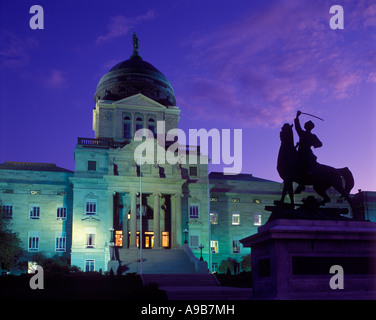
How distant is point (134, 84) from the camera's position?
7994cm

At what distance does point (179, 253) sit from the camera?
5791cm

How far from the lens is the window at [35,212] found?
63062 mm

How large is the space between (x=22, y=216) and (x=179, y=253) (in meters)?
19.7

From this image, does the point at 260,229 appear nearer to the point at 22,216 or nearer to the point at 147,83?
the point at 22,216

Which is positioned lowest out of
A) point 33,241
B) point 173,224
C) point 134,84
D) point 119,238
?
point 33,241

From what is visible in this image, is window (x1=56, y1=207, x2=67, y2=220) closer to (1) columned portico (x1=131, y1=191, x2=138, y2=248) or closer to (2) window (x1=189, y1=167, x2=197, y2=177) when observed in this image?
(1) columned portico (x1=131, y1=191, x2=138, y2=248)

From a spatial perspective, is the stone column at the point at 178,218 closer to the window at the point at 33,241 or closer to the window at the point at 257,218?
the window at the point at 257,218

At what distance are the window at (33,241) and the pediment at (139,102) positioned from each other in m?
22.2

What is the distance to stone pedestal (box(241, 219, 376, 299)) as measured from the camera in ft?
56.1

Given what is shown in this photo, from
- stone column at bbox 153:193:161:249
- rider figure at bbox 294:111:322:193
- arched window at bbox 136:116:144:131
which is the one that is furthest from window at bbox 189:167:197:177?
rider figure at bbox 294:111:322:193

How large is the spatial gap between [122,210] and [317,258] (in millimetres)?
48345

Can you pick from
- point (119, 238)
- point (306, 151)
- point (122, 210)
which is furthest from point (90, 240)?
point (306, 151)

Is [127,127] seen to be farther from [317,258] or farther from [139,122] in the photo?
[317,258]
